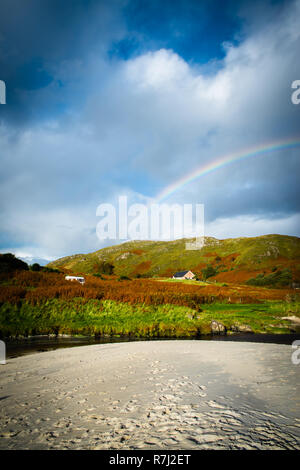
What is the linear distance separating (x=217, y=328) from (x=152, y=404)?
17685 mm

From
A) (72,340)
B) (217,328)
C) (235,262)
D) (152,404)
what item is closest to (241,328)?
(217,328)

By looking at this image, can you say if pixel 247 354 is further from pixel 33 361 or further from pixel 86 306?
pixel 86 306

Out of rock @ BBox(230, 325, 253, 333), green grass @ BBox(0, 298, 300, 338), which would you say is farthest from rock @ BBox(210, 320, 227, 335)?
rock @ BBox(230, 325, 253, 333)

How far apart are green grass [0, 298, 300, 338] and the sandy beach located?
9.30 meters

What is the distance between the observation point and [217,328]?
74.0 ft

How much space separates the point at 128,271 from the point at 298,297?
143m

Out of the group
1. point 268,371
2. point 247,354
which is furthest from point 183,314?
point 268,371

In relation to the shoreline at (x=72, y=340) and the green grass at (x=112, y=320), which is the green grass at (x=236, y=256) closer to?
the green grass at (x=112, y=320)

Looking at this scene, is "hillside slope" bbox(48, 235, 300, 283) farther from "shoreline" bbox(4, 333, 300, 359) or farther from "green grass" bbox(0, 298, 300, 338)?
"shoreline" bbox(4, 333, 300, 359)

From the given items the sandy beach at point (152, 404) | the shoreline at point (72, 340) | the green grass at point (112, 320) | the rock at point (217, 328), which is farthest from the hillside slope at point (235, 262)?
the sandy beach at point (152, 404)

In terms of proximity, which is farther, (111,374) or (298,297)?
(298,297)

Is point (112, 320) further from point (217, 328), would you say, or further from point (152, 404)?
point (152, 404)

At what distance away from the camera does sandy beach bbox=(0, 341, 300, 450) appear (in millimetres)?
4867

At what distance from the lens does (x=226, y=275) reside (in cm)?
11025
